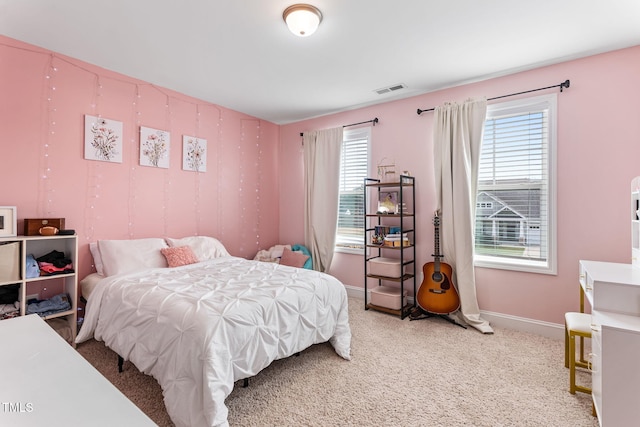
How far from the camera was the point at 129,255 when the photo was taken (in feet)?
9.75

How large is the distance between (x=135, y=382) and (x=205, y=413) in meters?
0.92

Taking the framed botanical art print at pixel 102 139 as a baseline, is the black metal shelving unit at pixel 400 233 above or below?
below

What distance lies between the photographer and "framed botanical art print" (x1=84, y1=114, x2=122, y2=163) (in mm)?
2963

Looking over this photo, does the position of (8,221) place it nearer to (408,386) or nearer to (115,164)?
(115,164)

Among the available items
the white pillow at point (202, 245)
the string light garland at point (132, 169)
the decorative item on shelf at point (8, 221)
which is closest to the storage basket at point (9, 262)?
the decorative item on shelf at point (8, 221)

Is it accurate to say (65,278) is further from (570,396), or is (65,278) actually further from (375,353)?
(570,396)

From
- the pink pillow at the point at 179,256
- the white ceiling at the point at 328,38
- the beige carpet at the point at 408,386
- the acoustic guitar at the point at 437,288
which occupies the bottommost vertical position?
the beige carpet at the point at 408,386

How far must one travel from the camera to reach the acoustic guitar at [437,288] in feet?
10.7

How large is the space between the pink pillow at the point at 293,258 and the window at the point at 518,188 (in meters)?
2.16

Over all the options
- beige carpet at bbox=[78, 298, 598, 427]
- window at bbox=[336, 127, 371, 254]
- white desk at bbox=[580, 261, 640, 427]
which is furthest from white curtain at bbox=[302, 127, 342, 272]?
white desk at bbox=[580, 261, 640, 427]

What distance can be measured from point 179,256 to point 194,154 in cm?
137

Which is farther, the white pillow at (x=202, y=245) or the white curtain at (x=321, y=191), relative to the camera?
the white curtain at (x=321, y=191)

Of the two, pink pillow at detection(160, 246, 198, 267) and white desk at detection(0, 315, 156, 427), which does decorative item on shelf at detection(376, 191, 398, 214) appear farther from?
white desk at detection(0, 315, 156, 427)

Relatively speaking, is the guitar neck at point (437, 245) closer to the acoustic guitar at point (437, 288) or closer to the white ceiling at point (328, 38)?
the acoustic guitar at point (437, 288)
